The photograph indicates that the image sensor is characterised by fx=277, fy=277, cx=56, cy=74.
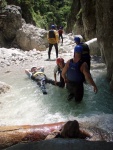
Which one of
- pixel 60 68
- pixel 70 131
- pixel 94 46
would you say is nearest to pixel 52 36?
pixel 94 46

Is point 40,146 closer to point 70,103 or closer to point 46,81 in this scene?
point 70,103

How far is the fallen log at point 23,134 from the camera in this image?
5007 mm

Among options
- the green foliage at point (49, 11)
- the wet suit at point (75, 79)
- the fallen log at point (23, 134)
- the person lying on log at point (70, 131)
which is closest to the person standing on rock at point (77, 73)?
the wet suit at point (75, 79)

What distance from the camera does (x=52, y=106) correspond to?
317 inches

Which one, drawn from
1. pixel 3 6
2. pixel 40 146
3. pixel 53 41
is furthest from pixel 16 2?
pixel 40 146

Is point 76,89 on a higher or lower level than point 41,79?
higher

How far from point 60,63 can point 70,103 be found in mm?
1183

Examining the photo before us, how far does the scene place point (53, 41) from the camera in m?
14.3

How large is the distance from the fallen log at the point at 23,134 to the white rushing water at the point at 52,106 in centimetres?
99

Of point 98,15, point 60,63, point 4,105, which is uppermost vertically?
point 98,15

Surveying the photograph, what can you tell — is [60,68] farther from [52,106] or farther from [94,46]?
[94,46]

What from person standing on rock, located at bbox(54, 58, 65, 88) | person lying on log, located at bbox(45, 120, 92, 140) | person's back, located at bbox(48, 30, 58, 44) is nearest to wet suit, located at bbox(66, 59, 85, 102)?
person standing on rock, located at bbox(54, 58, 65, 88)

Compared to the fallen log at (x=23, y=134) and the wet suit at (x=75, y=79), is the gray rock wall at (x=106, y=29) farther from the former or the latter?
the fallen log at (x=23, y=134)

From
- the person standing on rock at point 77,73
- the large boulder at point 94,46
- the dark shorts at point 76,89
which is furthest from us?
the large boulder at point 94,46
